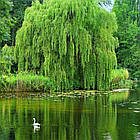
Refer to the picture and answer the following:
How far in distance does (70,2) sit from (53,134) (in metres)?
13.8

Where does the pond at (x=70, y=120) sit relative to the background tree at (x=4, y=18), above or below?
below

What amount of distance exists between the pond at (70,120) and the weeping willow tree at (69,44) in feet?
18.3

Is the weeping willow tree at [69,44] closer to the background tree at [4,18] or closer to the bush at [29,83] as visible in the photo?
the bush at [29,83]

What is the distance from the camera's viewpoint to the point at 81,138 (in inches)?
347

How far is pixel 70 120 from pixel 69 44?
10.7 metres

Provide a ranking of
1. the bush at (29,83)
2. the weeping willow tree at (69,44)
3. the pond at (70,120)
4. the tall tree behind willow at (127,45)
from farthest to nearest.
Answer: the tall tree behind willow at (127,45)
the weeping willow tree at (69,44)
the bush at (29,83)
the pond at (70,120)

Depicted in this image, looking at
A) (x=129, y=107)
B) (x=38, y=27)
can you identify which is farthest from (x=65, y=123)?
(x=38, y=27)

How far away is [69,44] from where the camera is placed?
21.7 meters

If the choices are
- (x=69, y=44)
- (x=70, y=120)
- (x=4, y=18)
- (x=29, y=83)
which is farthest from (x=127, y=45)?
(x=4, y=18)

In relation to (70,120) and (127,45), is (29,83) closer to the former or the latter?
(70,120)

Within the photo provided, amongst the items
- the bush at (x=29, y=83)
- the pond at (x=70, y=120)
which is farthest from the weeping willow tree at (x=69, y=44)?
the pond at (x=70, y=120)

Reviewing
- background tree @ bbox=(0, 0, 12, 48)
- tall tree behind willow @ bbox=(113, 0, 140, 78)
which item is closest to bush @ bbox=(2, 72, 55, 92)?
background tree @ bbox=(0, 0, 12, 48)

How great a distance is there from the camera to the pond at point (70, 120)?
9.15 metres

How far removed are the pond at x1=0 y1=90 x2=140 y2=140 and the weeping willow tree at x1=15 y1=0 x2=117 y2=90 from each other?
5569 mm
